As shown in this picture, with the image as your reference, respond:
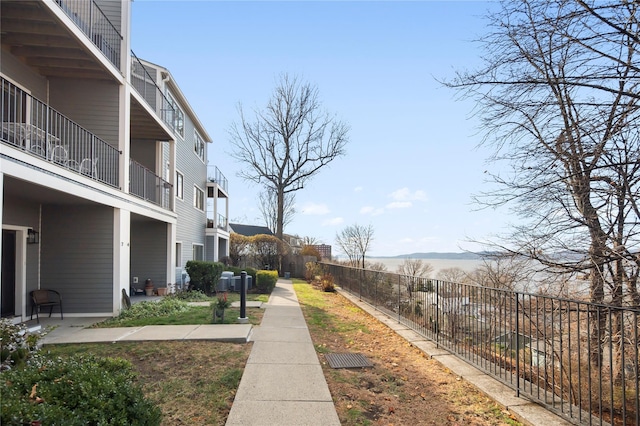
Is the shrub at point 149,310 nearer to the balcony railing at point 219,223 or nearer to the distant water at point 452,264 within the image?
the distant water at point 452,264

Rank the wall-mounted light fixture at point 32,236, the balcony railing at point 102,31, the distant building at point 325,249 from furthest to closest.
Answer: the distant building at point 325,249
the balcony railing at point 102,31
the wall-mounted light fixture at point 32,236

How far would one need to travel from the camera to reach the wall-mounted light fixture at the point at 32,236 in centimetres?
977

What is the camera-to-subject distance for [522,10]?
4.64 m

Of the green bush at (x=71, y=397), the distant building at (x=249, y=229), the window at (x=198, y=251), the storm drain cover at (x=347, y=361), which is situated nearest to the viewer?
the green bush at (x=71, y=397)

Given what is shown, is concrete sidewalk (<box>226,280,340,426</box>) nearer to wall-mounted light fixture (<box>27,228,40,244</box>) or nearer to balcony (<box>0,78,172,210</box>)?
balcony (<box>0,78,172,210</box>)

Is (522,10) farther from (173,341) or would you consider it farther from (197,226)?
(197,226)

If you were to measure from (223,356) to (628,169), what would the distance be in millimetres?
5725

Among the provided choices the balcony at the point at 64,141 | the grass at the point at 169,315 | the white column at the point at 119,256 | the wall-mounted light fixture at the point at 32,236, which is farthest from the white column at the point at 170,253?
the wall-mounted light fixture at the point at 32,236

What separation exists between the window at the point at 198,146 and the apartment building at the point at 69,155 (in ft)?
27.5

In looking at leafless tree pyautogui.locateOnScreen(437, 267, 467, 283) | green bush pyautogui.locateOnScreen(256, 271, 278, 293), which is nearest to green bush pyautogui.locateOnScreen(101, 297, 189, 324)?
green bush pyautogui.locateOnScreen(256, 271, 278, 293)

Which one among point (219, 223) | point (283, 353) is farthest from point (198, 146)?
point (283, 353)

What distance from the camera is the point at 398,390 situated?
5.04 meters

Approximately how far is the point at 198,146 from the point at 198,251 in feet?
18.6

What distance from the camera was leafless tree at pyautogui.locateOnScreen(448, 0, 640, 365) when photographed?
3.93 m
